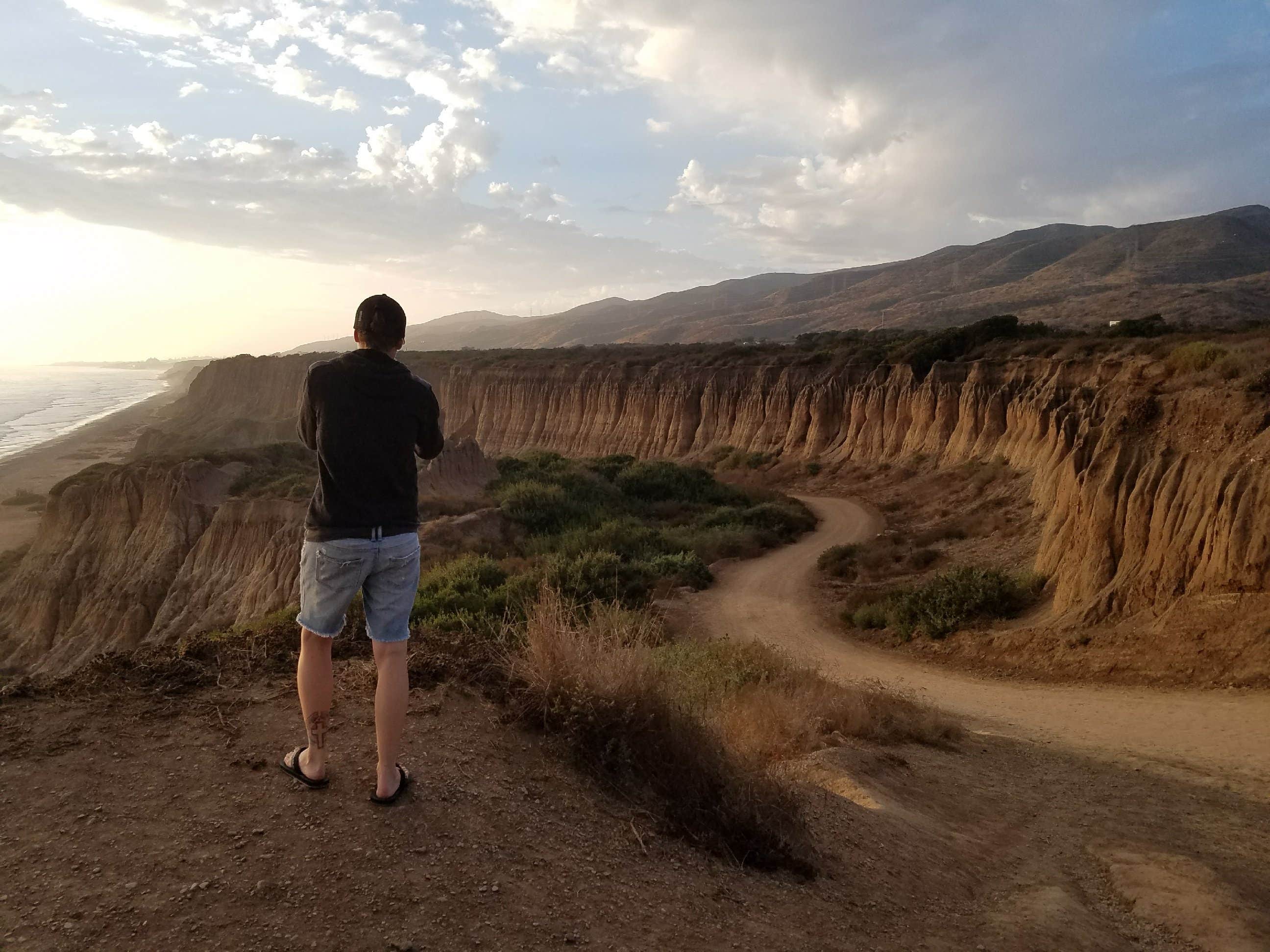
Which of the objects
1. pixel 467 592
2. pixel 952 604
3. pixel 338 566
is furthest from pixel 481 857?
pixel 952 604

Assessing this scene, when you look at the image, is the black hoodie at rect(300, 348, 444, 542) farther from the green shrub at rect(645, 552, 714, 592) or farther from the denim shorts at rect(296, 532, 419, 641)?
the green shrub at rect(645, 552, 714, 592)

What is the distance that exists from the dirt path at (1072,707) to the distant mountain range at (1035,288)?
43481 millimetres

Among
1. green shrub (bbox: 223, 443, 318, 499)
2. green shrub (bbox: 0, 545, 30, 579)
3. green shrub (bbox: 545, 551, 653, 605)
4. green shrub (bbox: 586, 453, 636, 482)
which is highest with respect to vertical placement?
green shrub (bbox: 223, 443, 318, 499)

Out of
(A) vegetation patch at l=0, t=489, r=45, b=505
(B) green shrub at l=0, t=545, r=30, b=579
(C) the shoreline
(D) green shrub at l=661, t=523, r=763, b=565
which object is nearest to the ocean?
(C) the shoreline

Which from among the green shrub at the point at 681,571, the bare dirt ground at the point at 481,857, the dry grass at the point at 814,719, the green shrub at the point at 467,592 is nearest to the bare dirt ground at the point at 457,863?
the bare dirt ground at the point at 481,857

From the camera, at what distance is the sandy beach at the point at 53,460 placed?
34188mm

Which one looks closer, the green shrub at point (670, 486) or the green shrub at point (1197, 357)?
the green shrub at point (1197, 357)

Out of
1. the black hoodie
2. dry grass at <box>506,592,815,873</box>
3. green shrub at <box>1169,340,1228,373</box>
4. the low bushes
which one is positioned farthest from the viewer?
green shrub at <box>1169,340,1228,373</box>

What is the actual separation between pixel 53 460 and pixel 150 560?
40400mm

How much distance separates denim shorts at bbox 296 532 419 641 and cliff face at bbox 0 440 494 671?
1499 cm

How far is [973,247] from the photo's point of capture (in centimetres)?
14762

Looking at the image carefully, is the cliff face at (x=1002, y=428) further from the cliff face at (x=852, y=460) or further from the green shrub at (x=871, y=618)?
the green shrub at (x=871, y=618)

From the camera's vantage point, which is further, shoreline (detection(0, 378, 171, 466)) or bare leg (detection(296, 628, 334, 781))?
shoreline (detection(0, 378, 171, 466))

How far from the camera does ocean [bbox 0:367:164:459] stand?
6825 centimetres
